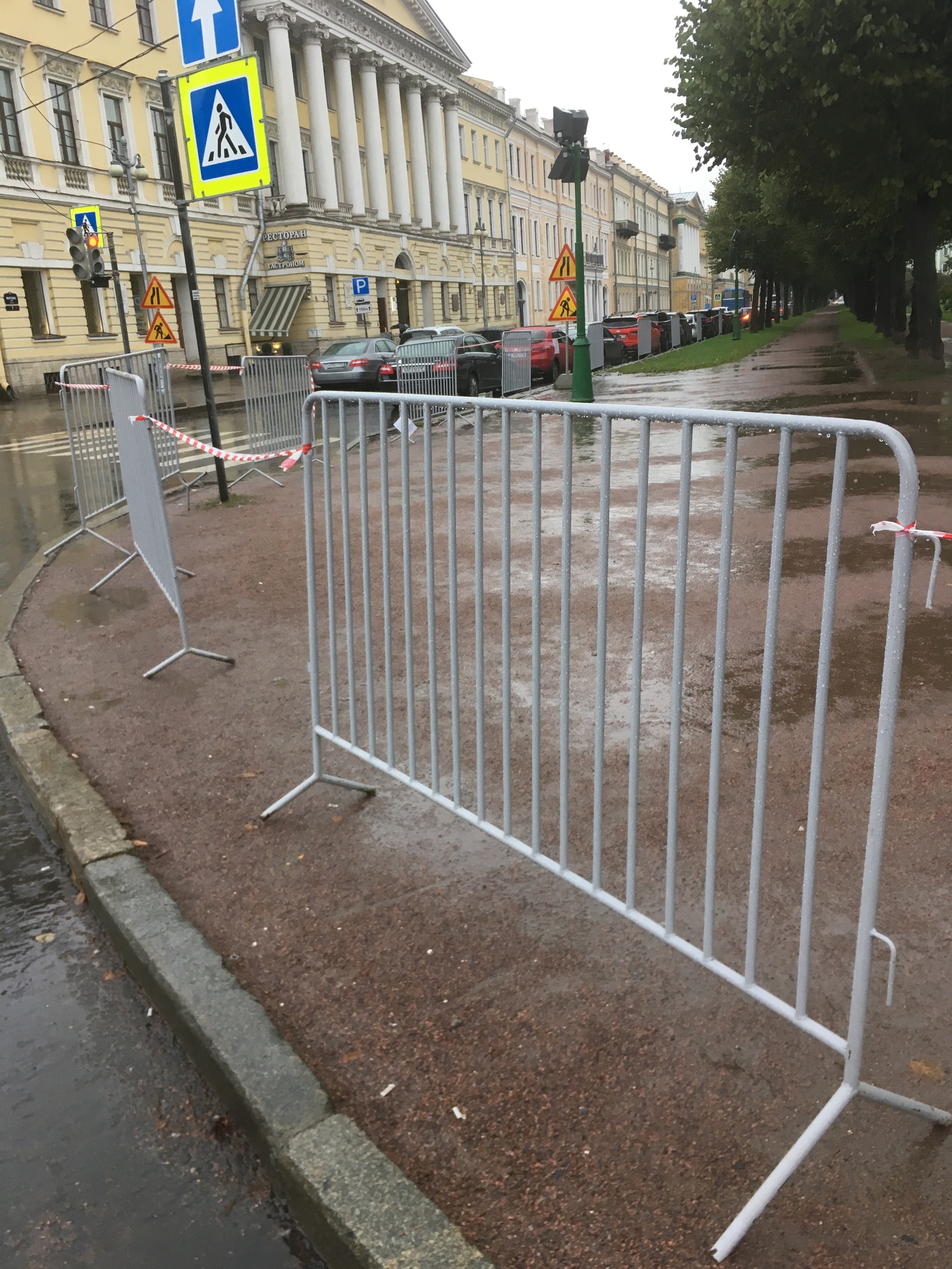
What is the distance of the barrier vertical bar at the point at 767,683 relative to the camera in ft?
7.71

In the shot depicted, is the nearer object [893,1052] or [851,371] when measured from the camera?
[893,1052]

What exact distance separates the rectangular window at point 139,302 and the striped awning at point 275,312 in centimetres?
722

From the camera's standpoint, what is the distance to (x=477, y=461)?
128 inches

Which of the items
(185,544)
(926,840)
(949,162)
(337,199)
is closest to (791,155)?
(949,162)

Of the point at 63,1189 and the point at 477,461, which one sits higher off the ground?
the point at 477,461

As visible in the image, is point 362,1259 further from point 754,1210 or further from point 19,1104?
point 19,1104

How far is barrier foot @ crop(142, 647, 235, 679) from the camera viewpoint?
19.0 ft

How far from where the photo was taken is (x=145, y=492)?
21.6 feet

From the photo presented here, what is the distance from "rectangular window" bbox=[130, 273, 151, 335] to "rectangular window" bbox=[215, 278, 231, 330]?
5.26m

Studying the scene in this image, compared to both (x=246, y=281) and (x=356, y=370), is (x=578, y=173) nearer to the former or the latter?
(x=356, y=370)

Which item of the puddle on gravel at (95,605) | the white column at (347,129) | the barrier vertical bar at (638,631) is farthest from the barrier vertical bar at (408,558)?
the white column at (347,129)

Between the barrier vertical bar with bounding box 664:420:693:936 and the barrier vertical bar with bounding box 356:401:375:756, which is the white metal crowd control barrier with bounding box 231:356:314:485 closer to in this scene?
the barrier vertical bar with bounding box 356:401:375:756

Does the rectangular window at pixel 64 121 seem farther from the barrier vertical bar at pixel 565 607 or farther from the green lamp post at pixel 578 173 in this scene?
the barrier vertical bar at pixel 565 607

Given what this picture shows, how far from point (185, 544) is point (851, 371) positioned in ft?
65.5
